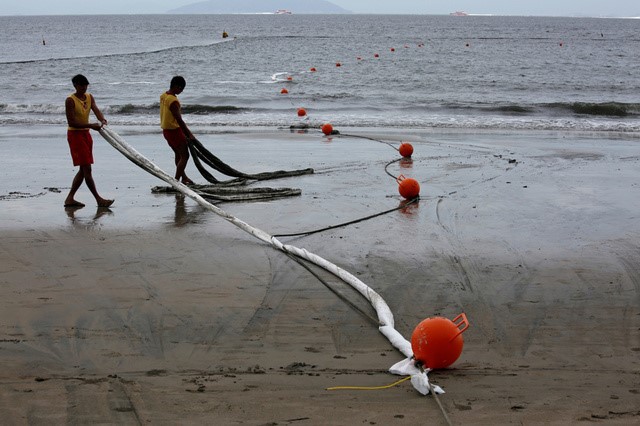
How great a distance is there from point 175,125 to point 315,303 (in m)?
5.01

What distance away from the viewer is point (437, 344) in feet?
14.4

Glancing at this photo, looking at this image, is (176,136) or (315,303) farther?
(176,136)

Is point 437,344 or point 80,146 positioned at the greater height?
point 80,146

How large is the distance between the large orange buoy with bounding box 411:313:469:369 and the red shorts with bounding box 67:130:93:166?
5.41 metres

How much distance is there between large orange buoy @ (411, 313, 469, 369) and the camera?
A: 4379 millimetres

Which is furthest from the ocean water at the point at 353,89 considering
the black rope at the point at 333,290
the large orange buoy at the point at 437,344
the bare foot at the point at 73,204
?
the large orange buoy at the point at 437,344

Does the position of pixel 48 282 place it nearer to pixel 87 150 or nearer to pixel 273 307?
pixel 273 307

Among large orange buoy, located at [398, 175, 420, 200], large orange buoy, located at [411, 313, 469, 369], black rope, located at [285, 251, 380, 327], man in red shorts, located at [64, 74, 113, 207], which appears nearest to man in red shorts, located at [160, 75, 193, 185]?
man in red shorts, located at [64, 74, 113, 207]

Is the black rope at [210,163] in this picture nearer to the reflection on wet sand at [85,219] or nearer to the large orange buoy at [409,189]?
the reflection on wet sand at [85,219]

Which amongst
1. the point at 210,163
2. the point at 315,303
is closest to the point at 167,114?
the point at 210,163

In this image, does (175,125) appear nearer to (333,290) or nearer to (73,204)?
(73,204)

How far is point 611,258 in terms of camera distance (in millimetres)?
6879

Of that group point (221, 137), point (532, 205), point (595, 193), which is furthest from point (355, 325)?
point (221, 137)

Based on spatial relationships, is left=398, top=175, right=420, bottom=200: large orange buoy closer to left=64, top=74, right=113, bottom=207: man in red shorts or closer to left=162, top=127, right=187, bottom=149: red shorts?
left=162, top=127, right=187, bottom=149: red shorts
